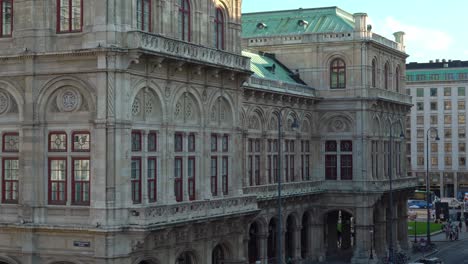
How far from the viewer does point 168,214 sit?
138 feet

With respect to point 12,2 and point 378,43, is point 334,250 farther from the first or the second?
point 12,2

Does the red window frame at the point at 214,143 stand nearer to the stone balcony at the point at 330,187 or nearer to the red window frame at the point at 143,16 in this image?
the red window frame at the point at 143,16

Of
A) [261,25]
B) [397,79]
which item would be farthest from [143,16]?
[397,79]

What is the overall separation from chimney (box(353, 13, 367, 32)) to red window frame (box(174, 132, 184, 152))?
3392 centimetres

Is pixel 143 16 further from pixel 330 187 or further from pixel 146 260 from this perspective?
pixel 330 187

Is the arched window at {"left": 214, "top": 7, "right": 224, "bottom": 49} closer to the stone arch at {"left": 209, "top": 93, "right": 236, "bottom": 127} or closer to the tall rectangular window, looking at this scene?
the stone arch at {"left": 209, "top": 93, "right": 236, "bottom": 127}

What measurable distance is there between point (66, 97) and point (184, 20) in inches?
361

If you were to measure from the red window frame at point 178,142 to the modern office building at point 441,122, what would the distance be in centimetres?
11693

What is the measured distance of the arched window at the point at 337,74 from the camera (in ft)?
248

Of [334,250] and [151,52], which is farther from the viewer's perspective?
[334,250]

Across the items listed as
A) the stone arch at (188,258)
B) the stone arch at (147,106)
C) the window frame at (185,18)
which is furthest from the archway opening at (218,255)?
the window frame at (185,18)

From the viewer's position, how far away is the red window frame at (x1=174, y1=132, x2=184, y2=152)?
44750 millimetres

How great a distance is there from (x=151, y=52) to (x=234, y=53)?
1040 cm

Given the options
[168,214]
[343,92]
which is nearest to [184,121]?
[168,214]
